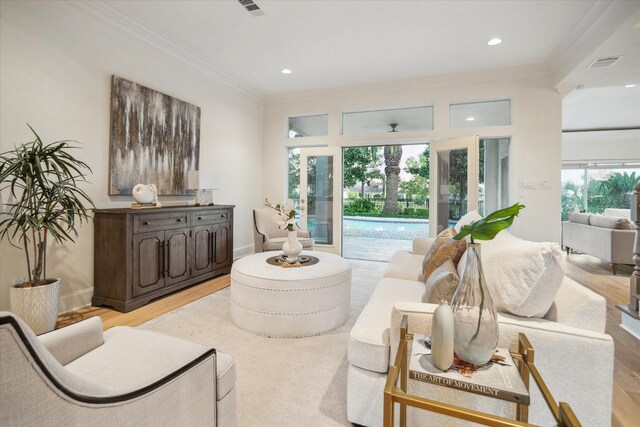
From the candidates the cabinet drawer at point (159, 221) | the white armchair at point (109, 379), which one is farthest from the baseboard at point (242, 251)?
the white armchair at point (109, 379)

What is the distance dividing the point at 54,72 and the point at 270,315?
282cm

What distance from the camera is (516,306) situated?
1.27 m

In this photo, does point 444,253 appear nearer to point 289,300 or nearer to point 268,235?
point 289,300

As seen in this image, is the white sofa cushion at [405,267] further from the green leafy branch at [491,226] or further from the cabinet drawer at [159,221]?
the cabinet drawer at [159,221]

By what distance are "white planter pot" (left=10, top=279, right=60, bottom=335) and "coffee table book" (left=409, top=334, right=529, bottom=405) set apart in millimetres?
2637

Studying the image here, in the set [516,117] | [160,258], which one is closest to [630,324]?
[516,117]

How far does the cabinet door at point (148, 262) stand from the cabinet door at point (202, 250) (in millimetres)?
473

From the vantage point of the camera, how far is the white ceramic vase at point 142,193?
10.5ft

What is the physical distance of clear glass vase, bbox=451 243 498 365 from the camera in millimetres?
1025

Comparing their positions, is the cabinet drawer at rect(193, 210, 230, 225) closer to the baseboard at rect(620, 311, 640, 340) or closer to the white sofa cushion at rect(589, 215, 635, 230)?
the baseboard at rect(620, 311, 640, 340)

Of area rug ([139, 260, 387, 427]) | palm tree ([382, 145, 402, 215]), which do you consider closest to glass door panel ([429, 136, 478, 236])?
area rug ([139, 260, 387, 427])

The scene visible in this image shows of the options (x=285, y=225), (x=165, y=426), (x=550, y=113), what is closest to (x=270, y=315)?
(x=285, y=225)

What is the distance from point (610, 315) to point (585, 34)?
113 inches

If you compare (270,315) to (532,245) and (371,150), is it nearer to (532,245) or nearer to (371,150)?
(532,245)
